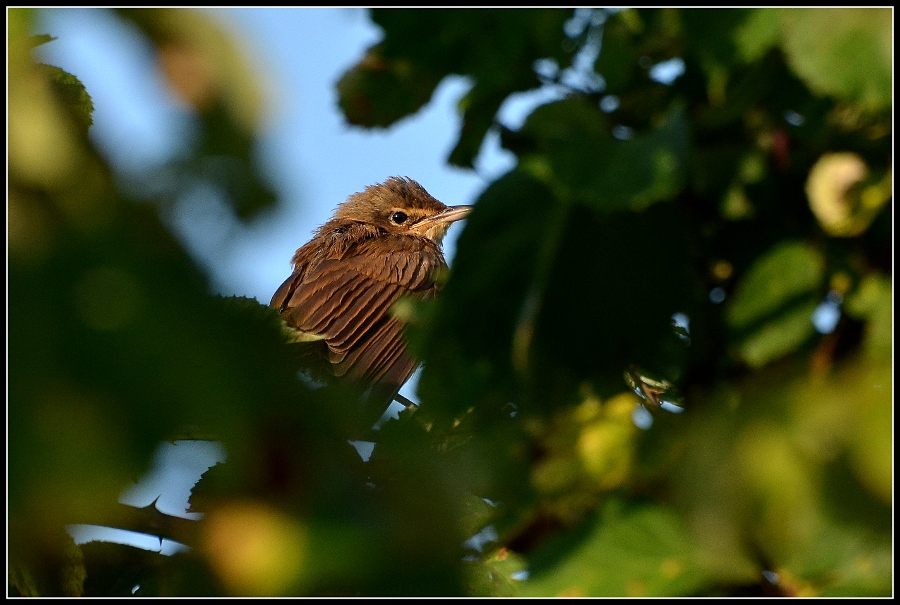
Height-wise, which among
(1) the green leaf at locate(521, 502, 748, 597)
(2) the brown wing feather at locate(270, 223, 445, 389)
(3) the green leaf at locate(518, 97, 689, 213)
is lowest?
(1) the green leaf at locate(521, 502, 748, 597)

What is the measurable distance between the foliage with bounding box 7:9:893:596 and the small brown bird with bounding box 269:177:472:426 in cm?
392

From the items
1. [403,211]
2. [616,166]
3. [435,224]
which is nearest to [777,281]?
[616,166]

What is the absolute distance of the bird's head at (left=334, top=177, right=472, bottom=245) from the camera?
27.8ft

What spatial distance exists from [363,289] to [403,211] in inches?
83.2

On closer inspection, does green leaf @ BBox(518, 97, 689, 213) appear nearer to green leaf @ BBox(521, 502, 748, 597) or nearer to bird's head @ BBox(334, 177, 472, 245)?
green leaf @ BBox(521, 502, 748, 597)

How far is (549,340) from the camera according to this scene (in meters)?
1.33

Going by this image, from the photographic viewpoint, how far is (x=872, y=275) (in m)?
1.29

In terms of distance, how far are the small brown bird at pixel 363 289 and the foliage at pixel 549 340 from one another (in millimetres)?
3917

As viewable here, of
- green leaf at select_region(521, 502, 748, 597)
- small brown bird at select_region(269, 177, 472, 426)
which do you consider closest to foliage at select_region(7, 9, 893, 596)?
green leaf at select_region(521, 502, 748, 597)

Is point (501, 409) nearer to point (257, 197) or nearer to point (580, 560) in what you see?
point (580, 560)

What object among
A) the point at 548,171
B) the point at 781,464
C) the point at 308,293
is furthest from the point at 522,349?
the point at 308,293

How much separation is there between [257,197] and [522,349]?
0.66 meters

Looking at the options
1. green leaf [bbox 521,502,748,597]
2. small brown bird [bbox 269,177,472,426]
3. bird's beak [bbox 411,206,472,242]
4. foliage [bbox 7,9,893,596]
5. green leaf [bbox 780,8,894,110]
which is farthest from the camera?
bird's beak [bbox 411,206,472,242]

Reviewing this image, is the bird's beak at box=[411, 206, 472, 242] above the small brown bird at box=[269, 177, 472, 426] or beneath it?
above
